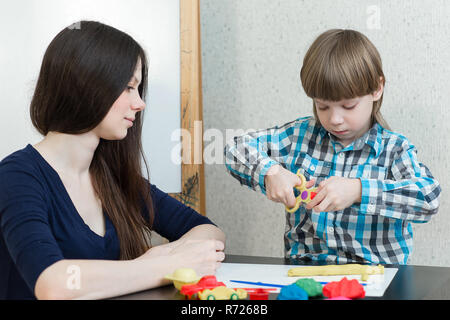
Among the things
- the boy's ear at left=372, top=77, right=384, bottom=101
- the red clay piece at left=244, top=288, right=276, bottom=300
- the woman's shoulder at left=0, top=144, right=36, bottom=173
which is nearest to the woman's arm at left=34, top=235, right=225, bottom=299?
the red clay piece at left=244, top=288, right=276, bottom=300

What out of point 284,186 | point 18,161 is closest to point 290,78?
point 284,186

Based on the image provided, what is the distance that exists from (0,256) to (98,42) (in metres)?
0.41

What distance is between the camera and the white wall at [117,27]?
1.25m

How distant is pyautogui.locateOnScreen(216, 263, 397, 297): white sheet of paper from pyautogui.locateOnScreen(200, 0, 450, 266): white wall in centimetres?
57

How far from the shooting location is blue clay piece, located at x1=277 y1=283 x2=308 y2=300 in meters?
0.70

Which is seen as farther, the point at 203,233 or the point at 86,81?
the point at 203,233

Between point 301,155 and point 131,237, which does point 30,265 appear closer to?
point 131,237

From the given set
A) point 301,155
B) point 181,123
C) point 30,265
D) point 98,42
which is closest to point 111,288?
point 30,265

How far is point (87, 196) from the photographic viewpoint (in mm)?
1038

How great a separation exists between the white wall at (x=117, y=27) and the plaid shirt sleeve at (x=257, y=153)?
313 millimetres

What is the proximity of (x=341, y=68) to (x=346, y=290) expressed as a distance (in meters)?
0.48

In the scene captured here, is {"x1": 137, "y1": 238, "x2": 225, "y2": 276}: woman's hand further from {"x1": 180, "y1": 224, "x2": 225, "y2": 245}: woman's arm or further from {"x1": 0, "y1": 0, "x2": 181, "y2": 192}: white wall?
{"x1": 0, "y1": 0, "x2": 181, "y2": 192}: white wall

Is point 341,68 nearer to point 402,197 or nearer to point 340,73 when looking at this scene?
point 340,73

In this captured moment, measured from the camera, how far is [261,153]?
3.79ft
